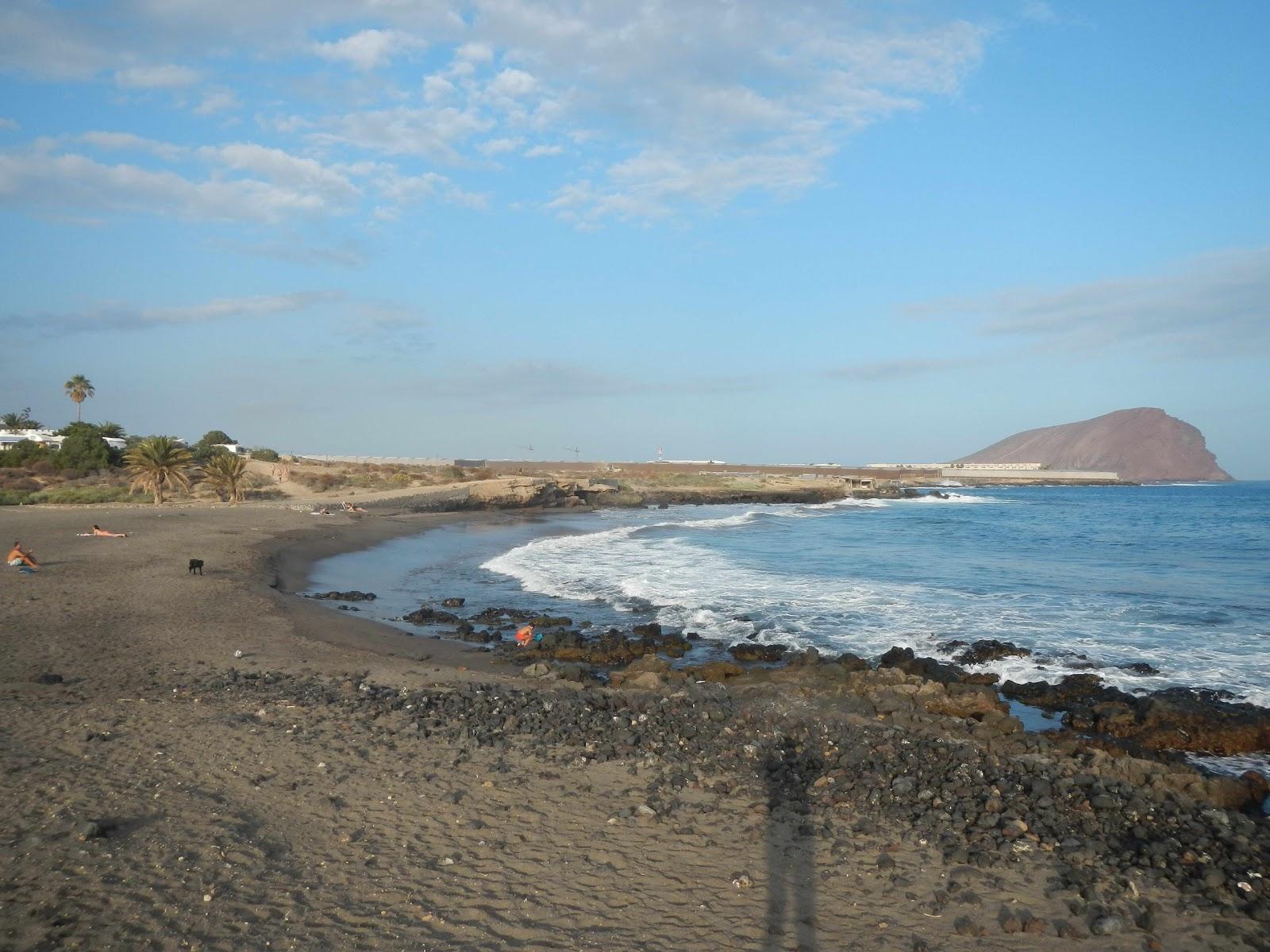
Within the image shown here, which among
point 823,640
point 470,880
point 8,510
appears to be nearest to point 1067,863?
point 470,880

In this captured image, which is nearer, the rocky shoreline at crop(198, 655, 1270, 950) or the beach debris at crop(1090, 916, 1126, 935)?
the beach debris at crop(1090, 916, 1126, 935)

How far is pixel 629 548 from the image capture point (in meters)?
32.0

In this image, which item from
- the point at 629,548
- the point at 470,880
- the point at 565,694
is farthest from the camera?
the point at 629,548

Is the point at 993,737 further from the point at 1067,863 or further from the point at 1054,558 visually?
the point at 1054,558

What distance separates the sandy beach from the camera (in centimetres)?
490

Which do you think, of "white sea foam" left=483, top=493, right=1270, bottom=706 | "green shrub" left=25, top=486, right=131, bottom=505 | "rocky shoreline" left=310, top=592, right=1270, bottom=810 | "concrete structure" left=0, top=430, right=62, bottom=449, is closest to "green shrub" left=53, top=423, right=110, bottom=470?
"green shrub" left=25, top=486, right=131, bottom=505

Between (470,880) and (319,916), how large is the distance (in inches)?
39.6

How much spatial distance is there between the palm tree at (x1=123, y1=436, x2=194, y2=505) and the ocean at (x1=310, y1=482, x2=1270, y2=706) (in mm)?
15186

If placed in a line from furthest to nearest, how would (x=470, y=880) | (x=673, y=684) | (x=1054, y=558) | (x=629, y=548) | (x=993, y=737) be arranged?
(x=629, y=548) < (x=1054, y=558) < (x=673, y=684) < (x=993, y=737) < (x=470, y=880)

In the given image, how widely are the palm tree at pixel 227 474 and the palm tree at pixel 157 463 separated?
1.91m

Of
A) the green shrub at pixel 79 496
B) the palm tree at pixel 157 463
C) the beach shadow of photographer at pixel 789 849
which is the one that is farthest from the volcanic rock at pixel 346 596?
the green shrub at pixel 79 496

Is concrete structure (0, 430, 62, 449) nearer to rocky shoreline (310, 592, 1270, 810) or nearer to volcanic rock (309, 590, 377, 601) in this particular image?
volcanic rock (309, 590, 377, 601)

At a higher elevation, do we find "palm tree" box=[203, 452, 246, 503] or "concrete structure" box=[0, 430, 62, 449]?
"concrete structure" box=[0, 430, 62, 449]

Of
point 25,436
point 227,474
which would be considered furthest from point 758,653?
point 25,436
